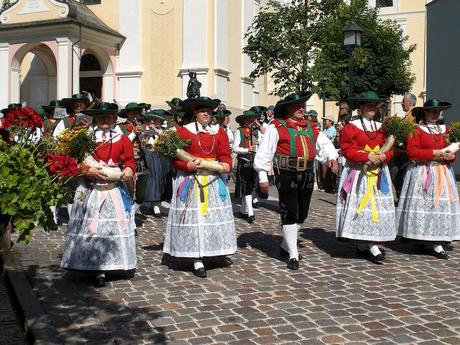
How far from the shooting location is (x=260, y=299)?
18.7 ft

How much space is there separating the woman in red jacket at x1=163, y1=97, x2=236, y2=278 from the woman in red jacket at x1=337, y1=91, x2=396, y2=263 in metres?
1.47

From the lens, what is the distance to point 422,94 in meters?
42.7

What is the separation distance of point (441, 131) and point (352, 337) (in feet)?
12.5

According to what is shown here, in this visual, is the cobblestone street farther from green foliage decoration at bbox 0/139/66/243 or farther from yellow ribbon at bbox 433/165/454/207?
green foliage decoration at bbox 0/139/66/243

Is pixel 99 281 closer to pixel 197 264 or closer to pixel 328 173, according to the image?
pixel 197 264

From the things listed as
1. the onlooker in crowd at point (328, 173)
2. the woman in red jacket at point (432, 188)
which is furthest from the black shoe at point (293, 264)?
the onlooker in crowd at point (328, 173)

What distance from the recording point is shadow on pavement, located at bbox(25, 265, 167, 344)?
470cm

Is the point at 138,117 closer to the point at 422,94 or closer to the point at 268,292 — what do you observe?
the point at 268,292

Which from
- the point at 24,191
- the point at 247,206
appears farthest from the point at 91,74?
the point at 24,191

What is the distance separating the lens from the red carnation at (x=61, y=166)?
4.04 meters

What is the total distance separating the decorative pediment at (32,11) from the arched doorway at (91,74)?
348cm

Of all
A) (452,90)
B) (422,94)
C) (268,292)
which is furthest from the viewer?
(422,94)

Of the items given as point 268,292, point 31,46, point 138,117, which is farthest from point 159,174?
point 31,46

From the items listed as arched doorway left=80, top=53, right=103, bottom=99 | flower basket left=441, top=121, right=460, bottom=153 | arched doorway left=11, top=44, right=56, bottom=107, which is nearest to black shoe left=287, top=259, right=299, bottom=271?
flower basket left=441, top=121, right=460, bottom=153
